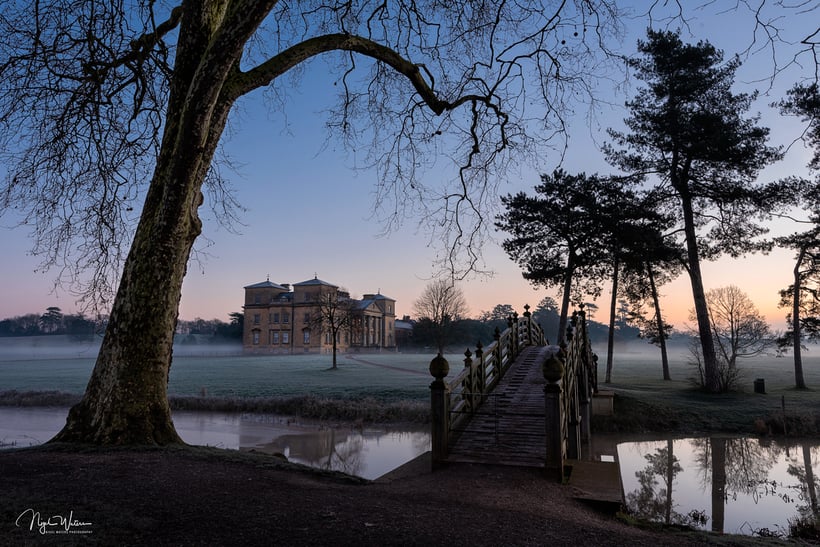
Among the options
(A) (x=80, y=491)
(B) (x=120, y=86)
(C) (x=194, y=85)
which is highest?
(B) (x=120, y=86)

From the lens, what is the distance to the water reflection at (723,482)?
12164 mm

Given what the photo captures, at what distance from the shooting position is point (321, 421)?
78.9 ft

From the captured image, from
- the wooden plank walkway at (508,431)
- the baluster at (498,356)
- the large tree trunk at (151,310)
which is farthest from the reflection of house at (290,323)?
the large tree trunk at (151,310)

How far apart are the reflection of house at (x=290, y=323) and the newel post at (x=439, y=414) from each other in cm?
7686

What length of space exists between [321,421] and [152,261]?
56.5 ft

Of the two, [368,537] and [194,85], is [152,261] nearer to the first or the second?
[194,85]

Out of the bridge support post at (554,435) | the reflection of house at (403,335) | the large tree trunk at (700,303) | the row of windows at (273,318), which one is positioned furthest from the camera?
the reflection of house at (403,335)

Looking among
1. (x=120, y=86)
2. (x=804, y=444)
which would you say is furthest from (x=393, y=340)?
(x=120, y=86)

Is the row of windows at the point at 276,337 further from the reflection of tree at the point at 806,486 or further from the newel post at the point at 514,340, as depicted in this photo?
the reflection of tree at the point at 806,486

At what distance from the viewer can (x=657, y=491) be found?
14.7 meters

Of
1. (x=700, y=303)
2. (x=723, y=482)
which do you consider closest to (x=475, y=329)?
(x=700, y=303)

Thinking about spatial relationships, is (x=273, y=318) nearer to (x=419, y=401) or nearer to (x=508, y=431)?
(x=419, y=401)

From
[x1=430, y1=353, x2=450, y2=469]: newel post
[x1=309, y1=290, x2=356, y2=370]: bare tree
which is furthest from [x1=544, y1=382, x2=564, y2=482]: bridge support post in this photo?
[x1=309, y1=290, x2=356, y2=370]: bare tree

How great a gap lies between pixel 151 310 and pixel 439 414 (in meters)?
5.61
